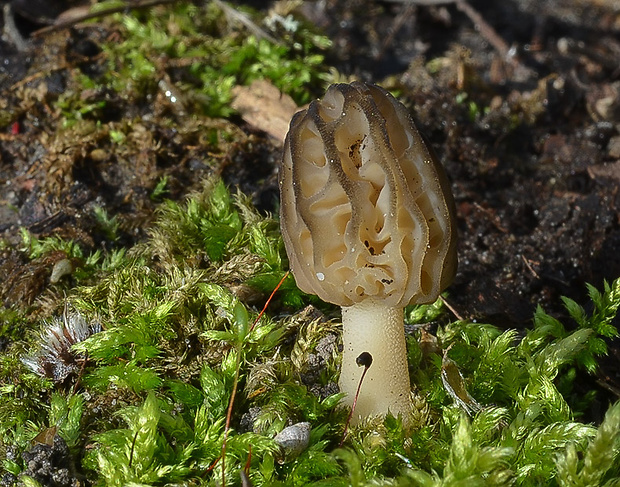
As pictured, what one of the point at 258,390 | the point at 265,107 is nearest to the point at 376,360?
the point at 258,390

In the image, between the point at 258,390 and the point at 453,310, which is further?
the point at 453,310

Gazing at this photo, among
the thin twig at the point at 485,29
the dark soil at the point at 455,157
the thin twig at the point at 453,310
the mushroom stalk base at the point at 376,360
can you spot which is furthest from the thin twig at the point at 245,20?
the mushroom stalk base at the point at 376,360

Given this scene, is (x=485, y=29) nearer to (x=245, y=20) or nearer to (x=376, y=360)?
(x=245, y=20)

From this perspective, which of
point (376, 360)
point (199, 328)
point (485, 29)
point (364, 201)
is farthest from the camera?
point (485, 29)

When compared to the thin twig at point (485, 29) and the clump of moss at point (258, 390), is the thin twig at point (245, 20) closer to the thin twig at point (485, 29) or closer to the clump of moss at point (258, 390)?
the clump of moss at point (258, 390)

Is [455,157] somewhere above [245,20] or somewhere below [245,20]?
below

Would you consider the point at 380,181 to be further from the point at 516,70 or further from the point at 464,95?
the point at 516,70
